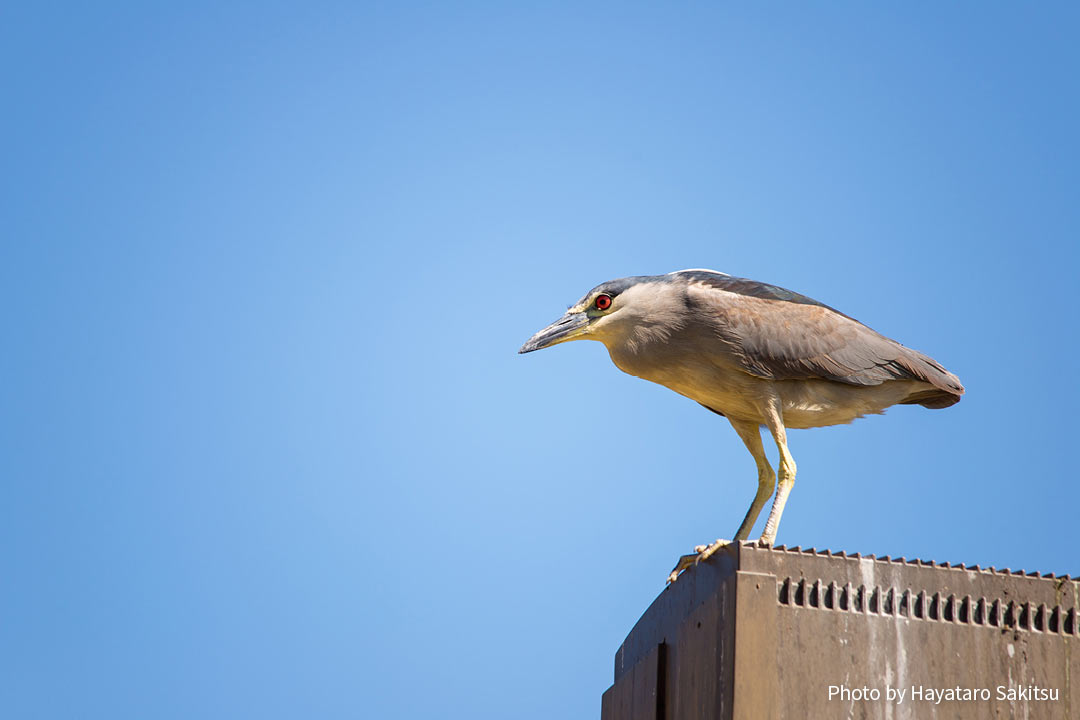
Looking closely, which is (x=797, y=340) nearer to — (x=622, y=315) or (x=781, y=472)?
(x=781, y=472)

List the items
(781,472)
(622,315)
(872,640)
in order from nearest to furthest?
(872,640) < (781,472) < (622,315)

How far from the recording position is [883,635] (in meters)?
6.45

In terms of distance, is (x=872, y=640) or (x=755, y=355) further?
(x=755, y=355)

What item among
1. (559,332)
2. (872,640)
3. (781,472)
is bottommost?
(872,640)

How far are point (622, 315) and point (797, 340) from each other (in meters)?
1.32

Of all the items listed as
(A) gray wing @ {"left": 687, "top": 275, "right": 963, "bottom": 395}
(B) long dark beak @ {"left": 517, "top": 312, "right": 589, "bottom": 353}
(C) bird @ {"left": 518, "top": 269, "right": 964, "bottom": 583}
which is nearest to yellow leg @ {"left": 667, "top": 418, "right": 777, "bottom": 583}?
(C) bird @ {"left": 518, "top": 269, "right": 964, "bottom": 583}

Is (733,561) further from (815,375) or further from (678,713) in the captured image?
(815,375)

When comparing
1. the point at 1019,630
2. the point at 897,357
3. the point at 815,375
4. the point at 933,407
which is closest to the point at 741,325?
the point at 815,375

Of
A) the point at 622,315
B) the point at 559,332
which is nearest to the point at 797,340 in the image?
the point at 622,315

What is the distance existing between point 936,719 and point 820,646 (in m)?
0.84

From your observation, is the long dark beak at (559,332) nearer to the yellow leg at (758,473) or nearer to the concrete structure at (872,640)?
the yellow leg at (758,473)

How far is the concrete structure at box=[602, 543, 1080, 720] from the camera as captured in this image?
6152 millimetres

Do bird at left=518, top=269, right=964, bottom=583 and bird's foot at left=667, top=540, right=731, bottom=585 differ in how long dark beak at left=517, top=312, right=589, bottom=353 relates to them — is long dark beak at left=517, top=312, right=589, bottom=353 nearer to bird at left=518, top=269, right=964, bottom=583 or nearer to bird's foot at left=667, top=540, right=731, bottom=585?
bird at left=518, top=269, right=964, bottom=583

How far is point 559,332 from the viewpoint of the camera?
8.55 m
